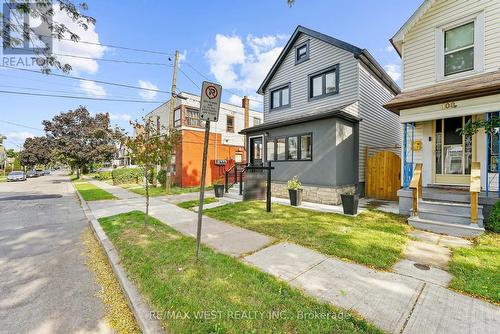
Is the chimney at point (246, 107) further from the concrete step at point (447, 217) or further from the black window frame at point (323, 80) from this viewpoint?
the concrete step at point (447, 217)

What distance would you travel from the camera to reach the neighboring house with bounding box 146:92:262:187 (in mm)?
17625

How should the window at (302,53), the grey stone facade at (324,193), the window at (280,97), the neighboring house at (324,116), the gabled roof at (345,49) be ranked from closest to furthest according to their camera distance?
the grey stone facade at (324,193), the neighboring house at (324,116), the gabled roof at (345,49), the window at (302,53), the window at (280,97)

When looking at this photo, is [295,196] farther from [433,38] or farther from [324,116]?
[433,38]

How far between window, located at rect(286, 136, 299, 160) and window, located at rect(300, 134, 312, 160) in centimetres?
27

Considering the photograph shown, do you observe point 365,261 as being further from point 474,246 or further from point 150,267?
point 150,267

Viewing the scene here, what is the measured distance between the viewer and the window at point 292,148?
37.3ft

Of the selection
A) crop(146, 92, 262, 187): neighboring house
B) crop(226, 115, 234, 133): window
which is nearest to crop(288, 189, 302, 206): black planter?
crop(146, 92, 262, 187): neighboring house

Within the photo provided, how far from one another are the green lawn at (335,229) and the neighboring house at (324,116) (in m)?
2.58

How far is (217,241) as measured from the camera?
17.4 ft

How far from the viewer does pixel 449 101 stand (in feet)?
22.2

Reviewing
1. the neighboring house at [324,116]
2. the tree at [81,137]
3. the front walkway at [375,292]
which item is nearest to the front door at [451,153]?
the neighboring house at [324,116]

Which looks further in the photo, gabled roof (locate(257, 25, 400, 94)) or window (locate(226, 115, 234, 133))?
window (locate(226, 115, 234, 133))

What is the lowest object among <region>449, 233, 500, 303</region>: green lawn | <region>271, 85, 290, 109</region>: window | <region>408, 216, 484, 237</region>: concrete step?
<region>449, 233, 500, 303</region>: green lawn

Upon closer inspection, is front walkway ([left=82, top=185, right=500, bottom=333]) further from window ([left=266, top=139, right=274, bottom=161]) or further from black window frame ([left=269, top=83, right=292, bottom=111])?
black window frame ([left=269, top=83, right=292, bottom=111])
